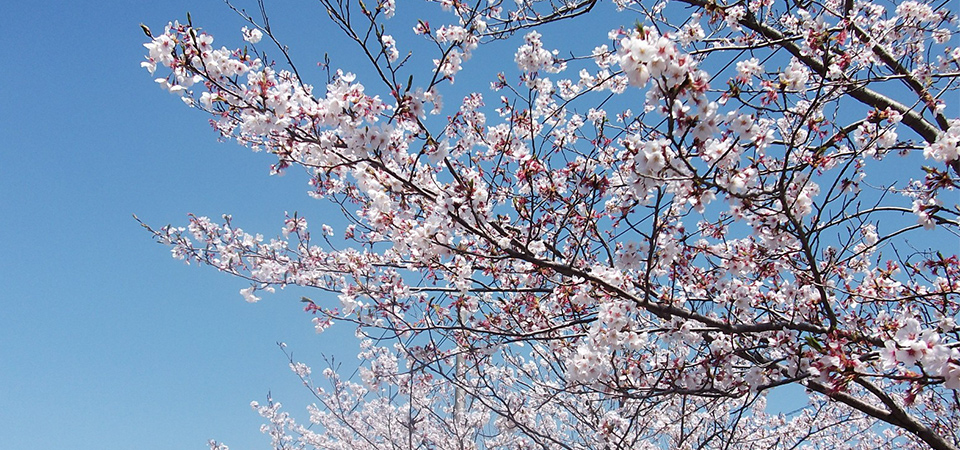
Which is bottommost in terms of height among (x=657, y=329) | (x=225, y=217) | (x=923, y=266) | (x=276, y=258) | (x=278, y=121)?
(x=923, y=266)

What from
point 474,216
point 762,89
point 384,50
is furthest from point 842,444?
point 384,50

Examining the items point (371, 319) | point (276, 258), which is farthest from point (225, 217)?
point (371, 319)

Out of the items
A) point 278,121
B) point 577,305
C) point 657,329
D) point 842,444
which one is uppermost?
point 278,121

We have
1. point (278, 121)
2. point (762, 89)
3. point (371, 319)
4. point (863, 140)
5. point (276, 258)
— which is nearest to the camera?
point (278, 121)

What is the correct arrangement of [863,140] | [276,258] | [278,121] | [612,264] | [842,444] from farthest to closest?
[842,444]
[276,258]
[612,264]
[863,140]
[278,121]

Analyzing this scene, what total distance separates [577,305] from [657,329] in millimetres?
517

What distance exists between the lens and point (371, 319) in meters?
3.88

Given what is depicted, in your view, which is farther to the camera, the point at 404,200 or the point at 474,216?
the point at 404,200

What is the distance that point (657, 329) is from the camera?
3.27 metres

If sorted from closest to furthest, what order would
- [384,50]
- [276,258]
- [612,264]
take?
[384,50]
[612,264]
[276,258]

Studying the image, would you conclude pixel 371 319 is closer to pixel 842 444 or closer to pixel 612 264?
pixel 612 264

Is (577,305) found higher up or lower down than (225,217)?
lower down

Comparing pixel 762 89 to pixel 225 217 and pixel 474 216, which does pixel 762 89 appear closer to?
pixel 474 216

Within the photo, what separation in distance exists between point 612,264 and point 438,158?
1.43 meters
